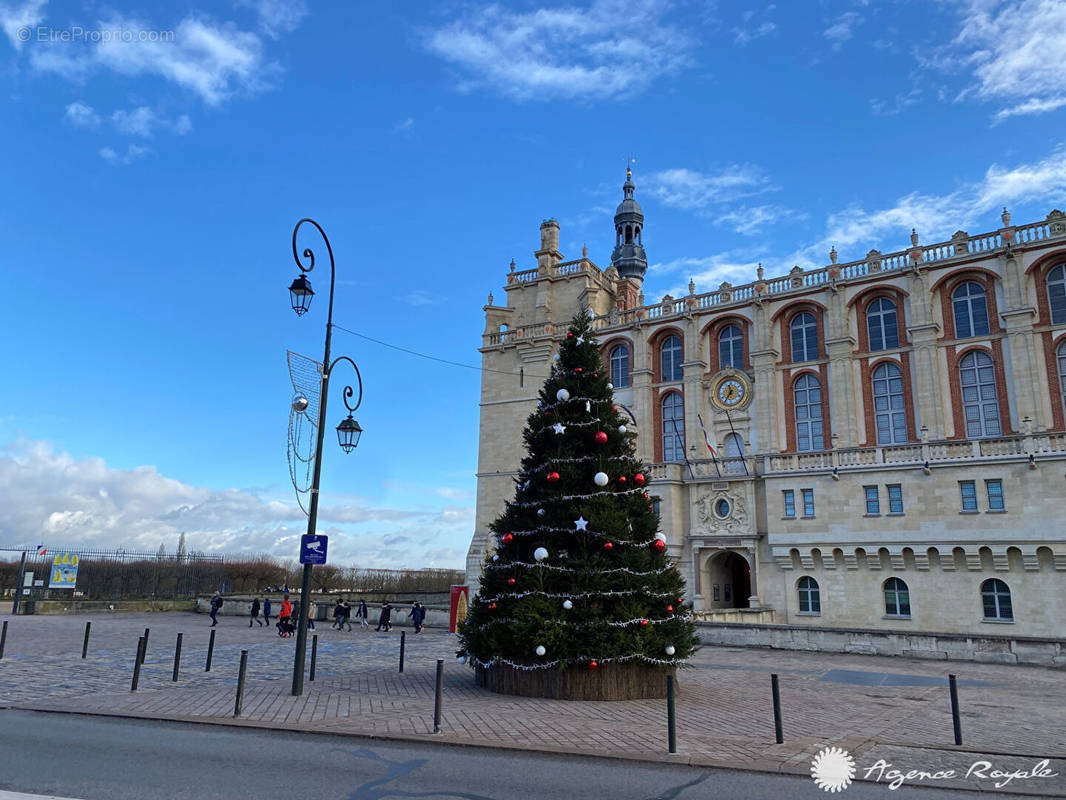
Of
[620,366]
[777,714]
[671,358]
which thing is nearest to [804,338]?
[671,358]

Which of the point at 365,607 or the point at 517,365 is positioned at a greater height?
the point at 517,365

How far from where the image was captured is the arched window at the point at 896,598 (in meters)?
32.1

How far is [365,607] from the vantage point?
35156 mm

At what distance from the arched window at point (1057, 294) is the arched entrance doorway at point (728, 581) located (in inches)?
722

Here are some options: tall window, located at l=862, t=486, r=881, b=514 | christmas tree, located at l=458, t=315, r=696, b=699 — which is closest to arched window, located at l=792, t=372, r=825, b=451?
tall window, located at l=862, t=486, r=881, b=514

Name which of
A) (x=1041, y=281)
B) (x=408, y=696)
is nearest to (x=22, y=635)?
(x=408, y=696)

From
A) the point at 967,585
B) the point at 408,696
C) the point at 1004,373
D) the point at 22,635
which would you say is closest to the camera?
the point at 408,696

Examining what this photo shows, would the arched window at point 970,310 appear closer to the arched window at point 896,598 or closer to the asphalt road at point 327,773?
the arched window at point 896,598

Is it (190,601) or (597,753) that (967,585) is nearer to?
(597,753)

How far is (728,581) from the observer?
39.7 metres

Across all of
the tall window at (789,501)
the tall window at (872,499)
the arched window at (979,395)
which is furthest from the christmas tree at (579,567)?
the arched window at (979,395)

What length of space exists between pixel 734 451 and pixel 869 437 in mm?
6783

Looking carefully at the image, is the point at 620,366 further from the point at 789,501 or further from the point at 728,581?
the point at 728,581

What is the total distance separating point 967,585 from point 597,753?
92.8 ft
